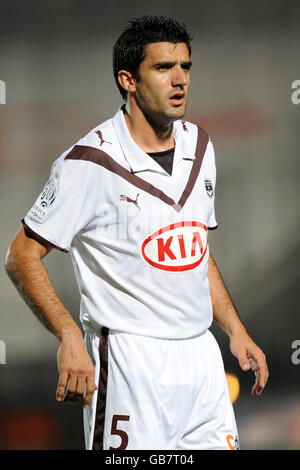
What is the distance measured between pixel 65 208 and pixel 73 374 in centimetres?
44

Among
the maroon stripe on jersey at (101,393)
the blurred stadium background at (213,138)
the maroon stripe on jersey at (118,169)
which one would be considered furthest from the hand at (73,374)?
the blurred stadium background at (213,138)

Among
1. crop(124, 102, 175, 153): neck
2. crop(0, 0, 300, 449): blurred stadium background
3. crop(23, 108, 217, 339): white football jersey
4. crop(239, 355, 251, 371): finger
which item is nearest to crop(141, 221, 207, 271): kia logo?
crop(23, 108, 217, 339): white football jersey

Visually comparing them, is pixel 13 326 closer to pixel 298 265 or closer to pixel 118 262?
pixel 298 265

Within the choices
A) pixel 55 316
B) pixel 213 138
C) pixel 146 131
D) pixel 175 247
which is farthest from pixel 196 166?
pixel 213 138

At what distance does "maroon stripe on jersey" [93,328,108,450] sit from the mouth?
0.64 m

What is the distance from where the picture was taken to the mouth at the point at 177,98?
83.6 inches

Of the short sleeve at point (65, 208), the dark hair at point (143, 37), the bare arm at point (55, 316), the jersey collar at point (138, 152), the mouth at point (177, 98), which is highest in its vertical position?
the dark hair at point (143, 37)

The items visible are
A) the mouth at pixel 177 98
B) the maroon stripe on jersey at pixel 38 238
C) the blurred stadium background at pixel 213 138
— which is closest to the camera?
the maroon stripe on jersey at pixel 38 238

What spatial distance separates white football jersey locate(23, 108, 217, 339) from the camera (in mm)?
2031

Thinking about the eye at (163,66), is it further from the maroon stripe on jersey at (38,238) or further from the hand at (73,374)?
the hand at (73,374)

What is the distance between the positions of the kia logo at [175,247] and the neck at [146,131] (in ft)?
0.82

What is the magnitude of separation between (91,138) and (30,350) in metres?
2.39

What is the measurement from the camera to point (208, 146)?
7.76 feet

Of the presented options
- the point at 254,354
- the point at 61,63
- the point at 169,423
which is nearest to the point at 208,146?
the point at 254,354
